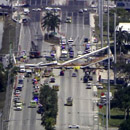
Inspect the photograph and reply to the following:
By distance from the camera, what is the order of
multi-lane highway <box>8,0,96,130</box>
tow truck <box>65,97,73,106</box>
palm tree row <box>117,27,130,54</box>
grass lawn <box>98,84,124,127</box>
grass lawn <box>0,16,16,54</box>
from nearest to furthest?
multi-lane highway <box>8,0,96,130</box> < grass lawn <box>98,84,124,127</box> < tow truck <box>65,97,73,106</box> < palm tree row <box>117,27,130,54</box> < grass lawn <box>0,16,16,54</box>

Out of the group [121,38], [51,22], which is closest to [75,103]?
[121,38]

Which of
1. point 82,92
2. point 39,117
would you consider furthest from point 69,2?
point 39,117

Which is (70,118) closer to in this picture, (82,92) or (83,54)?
(82,92)

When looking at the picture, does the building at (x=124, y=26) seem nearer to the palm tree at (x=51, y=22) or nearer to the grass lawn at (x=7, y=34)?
the palm tree at (x=51, y=22)

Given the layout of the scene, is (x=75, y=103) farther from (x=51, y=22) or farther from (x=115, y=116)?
(x=51, y=22)

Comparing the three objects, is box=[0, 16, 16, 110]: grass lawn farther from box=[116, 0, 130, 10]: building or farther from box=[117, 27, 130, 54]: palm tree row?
box=[116, 0, 130, 10]: building

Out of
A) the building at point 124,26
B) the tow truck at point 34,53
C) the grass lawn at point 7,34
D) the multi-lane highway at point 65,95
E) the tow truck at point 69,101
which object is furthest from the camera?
the building at point 124,26

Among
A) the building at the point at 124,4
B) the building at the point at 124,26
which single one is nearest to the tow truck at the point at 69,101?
the building at the point at 124,26

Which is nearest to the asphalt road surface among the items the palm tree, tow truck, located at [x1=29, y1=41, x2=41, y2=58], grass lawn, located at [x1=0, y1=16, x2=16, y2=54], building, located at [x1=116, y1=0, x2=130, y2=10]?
tow truck, located at [x1=29, y1=41, x2=41, y2=58]
